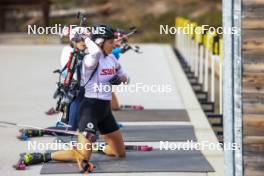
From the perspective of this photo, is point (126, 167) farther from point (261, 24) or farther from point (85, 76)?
point (261, 24)

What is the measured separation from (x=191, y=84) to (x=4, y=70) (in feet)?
18.6

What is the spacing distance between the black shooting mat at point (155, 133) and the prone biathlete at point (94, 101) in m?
1.38

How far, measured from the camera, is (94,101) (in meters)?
9.06

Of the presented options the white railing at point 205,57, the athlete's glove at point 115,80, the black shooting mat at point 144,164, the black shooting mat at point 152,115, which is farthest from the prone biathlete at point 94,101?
the white railing at point 205,57

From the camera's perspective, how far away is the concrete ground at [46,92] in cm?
1077

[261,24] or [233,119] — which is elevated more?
[261,24]

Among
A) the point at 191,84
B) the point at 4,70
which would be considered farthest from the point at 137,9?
the point at 191,84

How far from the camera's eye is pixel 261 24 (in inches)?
275

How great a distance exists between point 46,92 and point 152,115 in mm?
3939

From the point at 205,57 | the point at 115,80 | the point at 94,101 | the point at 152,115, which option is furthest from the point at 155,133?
the point at 205,57

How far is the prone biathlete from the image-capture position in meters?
8.89
